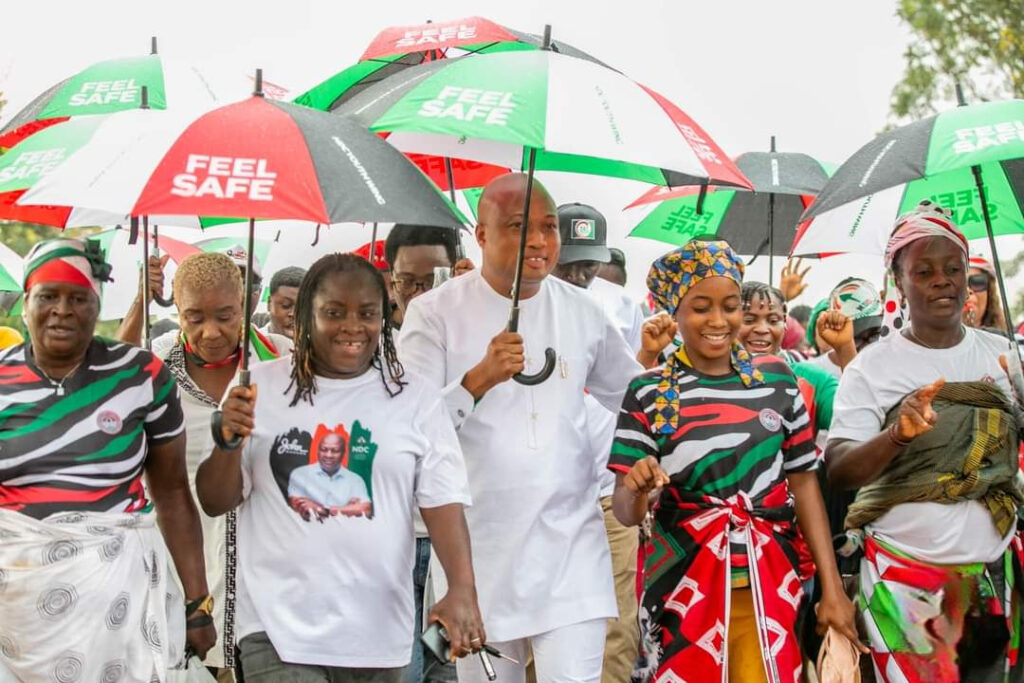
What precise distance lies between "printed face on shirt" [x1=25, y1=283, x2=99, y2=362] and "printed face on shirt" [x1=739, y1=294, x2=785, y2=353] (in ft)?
15.4

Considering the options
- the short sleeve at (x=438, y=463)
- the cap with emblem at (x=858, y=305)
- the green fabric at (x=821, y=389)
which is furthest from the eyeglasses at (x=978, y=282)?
the short sleeve at (x=438, y=463)

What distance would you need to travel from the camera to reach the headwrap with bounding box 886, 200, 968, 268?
535 cm

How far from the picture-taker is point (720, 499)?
4.91m

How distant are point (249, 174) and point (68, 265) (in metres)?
0.88

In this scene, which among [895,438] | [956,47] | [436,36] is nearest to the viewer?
[895,438]

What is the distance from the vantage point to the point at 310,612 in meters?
4.44

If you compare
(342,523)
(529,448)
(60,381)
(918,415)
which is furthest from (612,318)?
(60,381)

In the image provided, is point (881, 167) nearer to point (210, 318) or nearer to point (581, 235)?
point (581, 235)

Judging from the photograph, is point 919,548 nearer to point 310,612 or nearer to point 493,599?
point 493,599

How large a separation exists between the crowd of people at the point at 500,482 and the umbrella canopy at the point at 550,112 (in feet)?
1.76

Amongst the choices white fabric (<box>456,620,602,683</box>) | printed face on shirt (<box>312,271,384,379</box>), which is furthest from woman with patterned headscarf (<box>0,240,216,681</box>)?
white fabric (<box>456,620,602,683</box>)

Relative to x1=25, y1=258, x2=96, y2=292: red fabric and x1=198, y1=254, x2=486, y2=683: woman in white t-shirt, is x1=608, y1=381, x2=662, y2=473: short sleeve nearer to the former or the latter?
x1=198, y1=254, x2=486, y2=683: woman in white t-shirt

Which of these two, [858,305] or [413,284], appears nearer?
[413,284]

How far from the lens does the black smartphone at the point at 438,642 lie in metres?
4.59
